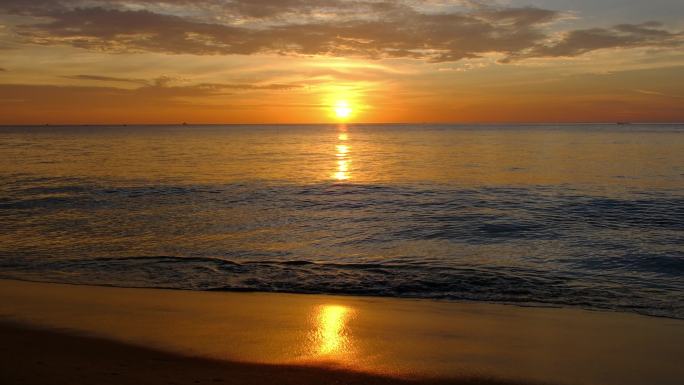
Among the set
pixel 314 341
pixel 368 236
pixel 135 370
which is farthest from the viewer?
pixel 368 236

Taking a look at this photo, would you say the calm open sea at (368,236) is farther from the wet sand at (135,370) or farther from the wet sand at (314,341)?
the wet sand at (135,370)

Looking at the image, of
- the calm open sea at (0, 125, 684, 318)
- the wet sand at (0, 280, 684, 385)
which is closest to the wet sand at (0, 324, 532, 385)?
the wet sand at (0, 280, 684, 385)

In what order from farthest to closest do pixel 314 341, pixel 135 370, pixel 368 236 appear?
pixel 368 236 < pixel 314 341 < pixel 135 370

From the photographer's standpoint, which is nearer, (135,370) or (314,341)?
(135,370)

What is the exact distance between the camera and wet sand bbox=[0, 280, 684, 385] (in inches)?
261

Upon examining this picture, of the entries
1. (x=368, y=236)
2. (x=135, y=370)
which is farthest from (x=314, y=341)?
(x=368, y=236)

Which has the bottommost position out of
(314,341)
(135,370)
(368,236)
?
(368,236)

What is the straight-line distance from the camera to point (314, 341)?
311 inches

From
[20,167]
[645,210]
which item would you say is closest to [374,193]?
[645,210]

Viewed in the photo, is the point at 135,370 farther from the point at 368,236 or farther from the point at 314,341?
the point at 368,236

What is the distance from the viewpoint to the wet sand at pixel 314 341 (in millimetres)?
6633

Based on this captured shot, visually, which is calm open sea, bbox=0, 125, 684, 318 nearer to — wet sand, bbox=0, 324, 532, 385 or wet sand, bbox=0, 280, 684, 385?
wet sand, bbox=0, 280, 684, 385

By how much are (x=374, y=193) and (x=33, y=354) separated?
22.8 m

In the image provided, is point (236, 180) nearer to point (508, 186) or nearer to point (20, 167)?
point (508, 186)
